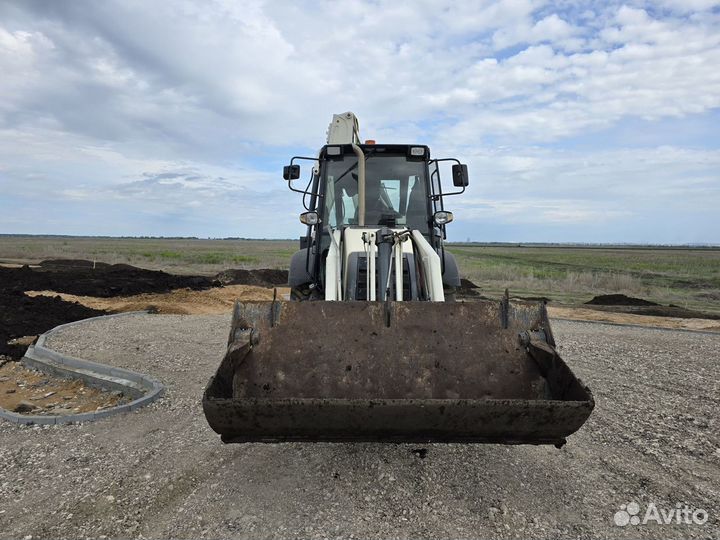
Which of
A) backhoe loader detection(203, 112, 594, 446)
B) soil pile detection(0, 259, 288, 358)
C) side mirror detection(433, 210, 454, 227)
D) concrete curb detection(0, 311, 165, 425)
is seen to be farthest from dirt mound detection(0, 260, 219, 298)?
side mirror detection(433, 210, 454, 227)

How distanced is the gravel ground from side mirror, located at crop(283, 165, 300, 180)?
108 inches

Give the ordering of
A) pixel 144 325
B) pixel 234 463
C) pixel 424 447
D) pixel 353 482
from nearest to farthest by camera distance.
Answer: pixel 353 482
pixel 234 463
pixel 424 447
pixel 144 325

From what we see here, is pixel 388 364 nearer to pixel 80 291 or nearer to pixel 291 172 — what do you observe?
pixel 291 172

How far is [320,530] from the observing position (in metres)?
3.05

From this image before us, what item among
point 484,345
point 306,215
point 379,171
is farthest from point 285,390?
point 379,171

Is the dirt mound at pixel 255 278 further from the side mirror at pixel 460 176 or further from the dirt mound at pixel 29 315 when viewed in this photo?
the side mirror at pixel 460 176

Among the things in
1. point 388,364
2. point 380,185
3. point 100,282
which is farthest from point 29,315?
point 388,364

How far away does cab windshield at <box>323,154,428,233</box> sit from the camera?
19.4 feet

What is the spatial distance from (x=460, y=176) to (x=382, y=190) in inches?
36.6

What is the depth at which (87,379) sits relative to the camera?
6.33 meters

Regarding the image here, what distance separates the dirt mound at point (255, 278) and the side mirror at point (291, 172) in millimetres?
15389

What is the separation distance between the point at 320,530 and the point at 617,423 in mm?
3389

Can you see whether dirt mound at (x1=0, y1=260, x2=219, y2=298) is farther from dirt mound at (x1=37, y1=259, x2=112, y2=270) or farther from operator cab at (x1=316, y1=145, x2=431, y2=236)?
operator cab at (x1=316, y1=145, x2=431, y2=236)

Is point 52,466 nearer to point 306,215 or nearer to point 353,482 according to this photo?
point 353,482
